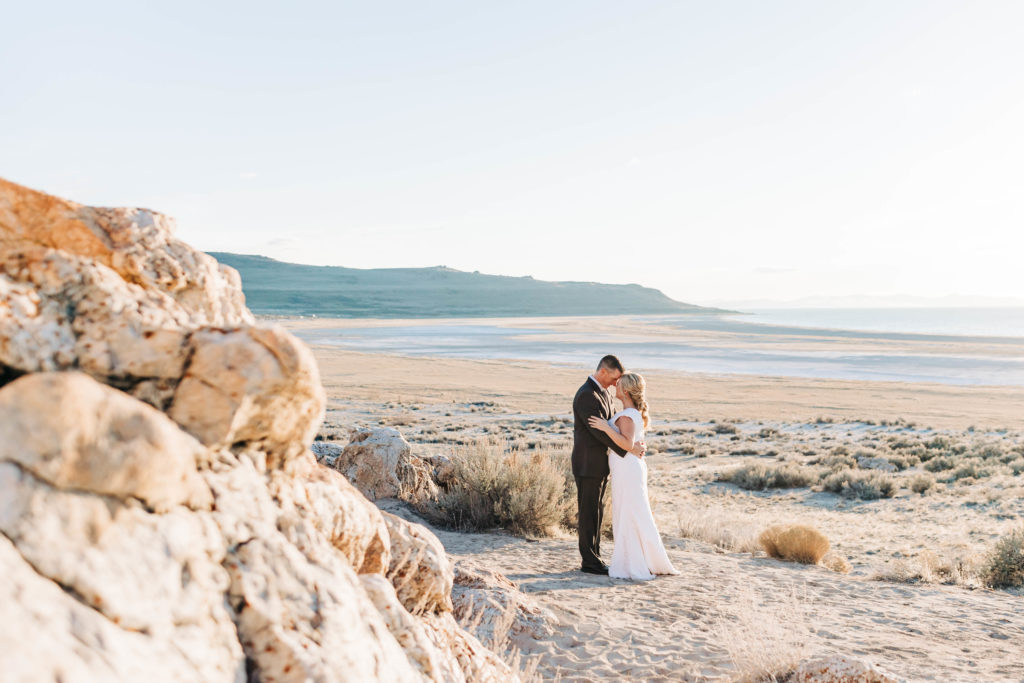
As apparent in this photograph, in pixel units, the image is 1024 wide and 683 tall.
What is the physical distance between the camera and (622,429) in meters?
6.95

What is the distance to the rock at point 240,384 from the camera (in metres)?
2.09

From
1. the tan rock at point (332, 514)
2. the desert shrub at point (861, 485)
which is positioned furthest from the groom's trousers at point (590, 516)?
the desert shrub at point (861, 485)

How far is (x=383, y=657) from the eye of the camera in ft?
7.51

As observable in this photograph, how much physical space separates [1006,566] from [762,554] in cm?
246

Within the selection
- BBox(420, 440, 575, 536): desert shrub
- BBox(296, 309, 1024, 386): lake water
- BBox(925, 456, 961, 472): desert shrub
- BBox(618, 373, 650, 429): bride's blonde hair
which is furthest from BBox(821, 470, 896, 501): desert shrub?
BBox(296, 309, 1024, 386): lake water

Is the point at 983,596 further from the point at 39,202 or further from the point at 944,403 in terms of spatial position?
the point at 944,403

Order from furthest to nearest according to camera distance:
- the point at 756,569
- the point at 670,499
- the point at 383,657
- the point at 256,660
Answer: the point at 670,499
the point at 756,569
the point at 383,657
the point at 256,660

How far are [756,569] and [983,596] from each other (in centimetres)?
214

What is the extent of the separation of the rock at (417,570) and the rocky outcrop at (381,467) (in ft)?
18.5

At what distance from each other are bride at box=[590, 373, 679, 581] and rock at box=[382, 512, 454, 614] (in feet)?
12.3

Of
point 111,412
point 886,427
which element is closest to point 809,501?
point 886,427

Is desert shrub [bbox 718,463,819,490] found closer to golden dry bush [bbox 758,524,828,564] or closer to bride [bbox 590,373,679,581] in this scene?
golden dry bush [bbox 758,524,828,564]

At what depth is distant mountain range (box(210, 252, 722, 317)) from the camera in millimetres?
154375

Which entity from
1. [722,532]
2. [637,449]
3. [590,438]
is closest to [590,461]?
[590,438]
